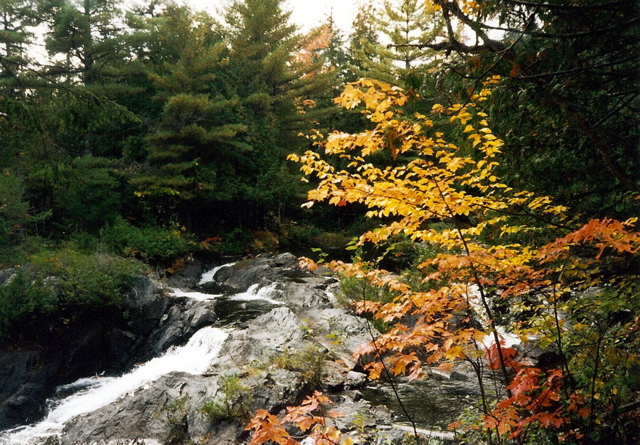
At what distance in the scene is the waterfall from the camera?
5.57 metres

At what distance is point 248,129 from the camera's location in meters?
17.4

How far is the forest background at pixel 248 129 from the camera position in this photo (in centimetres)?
289

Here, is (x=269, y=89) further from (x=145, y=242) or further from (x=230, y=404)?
(x=230, y=404)

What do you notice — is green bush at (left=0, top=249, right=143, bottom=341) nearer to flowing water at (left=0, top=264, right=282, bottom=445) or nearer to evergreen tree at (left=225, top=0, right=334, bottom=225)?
flowing water at (left=0, top=264, right=282, bottom=445)

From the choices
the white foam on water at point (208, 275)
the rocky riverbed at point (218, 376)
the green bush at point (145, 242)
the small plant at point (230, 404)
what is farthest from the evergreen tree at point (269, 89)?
the small plant at point (230, 404)

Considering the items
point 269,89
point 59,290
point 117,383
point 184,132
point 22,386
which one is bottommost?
point 117,383

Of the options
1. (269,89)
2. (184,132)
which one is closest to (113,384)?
(184,132)

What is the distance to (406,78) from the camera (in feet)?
9.07

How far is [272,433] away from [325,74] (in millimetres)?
20114

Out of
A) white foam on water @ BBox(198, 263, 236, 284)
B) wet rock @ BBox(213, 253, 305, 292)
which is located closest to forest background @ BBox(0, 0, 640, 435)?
white foam on water @ BBox(198, 263, 236, 284)

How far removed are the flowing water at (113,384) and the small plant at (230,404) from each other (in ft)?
5.99

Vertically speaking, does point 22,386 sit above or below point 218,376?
below

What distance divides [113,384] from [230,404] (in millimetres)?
3399

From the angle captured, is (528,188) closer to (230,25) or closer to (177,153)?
(177,153)
